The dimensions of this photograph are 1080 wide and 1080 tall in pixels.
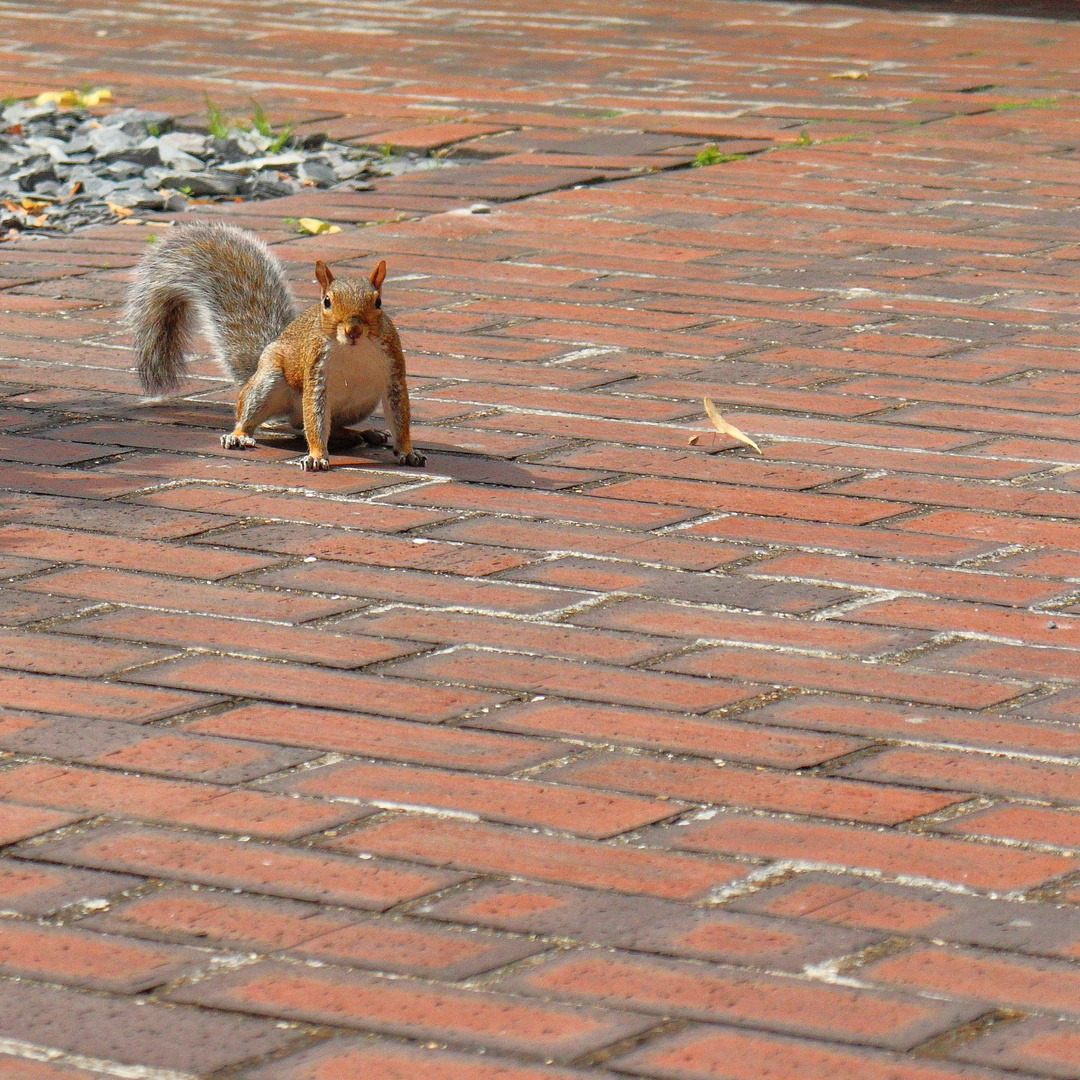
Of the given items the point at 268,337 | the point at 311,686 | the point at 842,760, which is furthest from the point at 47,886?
the point at 268,337

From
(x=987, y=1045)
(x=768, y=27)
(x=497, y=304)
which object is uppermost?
(x=768, y=27)

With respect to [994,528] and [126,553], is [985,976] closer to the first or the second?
[994,528]

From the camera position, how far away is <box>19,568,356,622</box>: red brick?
3092 mm

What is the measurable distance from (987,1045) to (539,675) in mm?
1053

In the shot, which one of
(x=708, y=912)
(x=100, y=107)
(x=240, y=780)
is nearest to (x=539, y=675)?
(x=240, y=780)

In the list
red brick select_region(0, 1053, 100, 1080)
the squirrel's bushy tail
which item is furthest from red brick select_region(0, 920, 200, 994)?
the squirrel's bushy tail

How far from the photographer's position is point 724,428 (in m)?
4.00

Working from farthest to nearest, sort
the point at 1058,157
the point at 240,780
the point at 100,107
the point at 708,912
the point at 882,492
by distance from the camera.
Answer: the point at 100,107
the point at 1058,157
the point at 882,492
the point at 240,780
the point at 708,912

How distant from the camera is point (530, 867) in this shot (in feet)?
7.54

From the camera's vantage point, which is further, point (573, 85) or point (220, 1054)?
point (573, 85)

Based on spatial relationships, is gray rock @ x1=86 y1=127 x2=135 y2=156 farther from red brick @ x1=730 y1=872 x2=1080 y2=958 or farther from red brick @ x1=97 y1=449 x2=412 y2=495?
red brick @ x1=730 y1=872 x2=1080 y2=958

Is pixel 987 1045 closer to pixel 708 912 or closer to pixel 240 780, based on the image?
pixel 708 912

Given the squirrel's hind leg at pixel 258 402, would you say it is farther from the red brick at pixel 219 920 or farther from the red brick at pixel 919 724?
the red brick at pixel 219 920

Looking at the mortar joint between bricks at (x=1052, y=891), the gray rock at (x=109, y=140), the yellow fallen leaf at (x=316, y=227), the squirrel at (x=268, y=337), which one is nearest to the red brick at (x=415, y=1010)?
the mortar joint between bricks at (x=1052, y=891)
